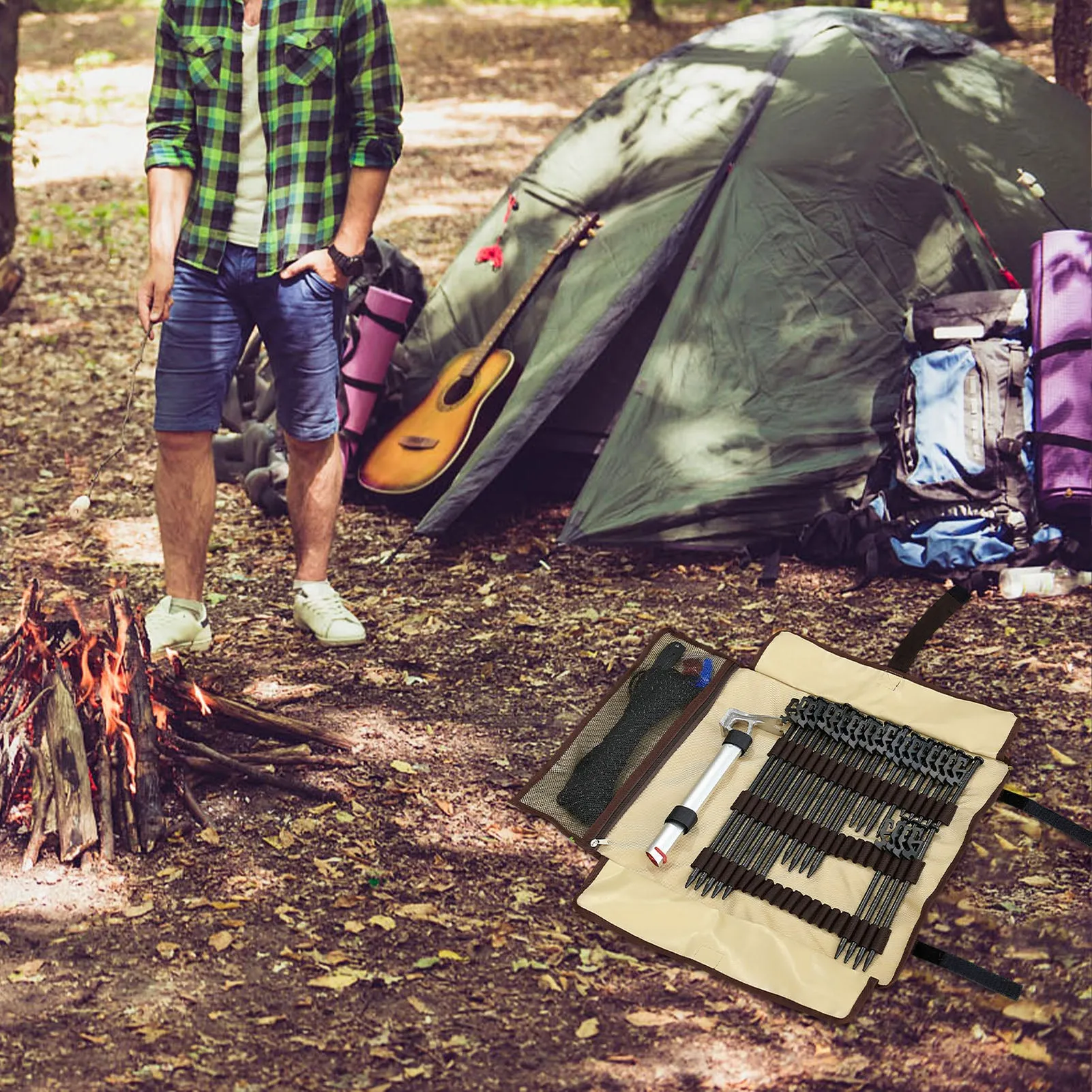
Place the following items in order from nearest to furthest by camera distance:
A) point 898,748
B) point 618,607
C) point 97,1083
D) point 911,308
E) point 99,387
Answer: point 97,1083 → point 898,748 → point 618,607 → point 911,308 → point 99,387

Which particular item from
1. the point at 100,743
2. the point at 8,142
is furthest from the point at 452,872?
the point at 8,142

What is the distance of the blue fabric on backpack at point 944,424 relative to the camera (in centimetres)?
Answer: 477

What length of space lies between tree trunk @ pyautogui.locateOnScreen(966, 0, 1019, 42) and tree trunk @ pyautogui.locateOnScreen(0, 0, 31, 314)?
1027cm

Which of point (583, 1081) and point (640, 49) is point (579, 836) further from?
point (640, 49)

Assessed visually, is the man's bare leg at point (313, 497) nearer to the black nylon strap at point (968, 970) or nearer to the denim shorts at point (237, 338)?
the denim shorts at point (237, 338)

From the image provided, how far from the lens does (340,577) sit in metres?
4.98

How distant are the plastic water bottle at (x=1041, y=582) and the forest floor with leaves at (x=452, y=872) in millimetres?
54

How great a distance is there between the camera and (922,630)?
13.8 ft

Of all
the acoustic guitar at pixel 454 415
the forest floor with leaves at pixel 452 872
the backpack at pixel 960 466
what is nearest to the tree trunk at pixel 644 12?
the forest floor with leaves at pixel 452 872

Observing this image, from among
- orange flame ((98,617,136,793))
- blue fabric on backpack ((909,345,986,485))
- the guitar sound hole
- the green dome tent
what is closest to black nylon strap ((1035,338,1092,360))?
blue fabric on backpack ((909,345,986,485))

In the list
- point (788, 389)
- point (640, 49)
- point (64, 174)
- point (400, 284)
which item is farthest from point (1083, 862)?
point (640, 49)

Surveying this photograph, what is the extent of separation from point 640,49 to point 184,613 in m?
12.9

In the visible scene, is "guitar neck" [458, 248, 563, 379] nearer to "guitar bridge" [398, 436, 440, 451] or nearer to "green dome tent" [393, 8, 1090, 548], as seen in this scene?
"green dome tent" [393, 8, 1090, 548]

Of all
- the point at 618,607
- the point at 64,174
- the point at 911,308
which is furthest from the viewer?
the point at 64,174
